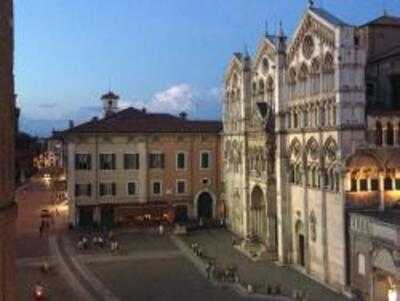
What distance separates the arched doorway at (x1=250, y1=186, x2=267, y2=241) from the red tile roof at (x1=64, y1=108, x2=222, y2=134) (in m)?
14.2

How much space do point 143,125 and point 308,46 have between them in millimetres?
27287

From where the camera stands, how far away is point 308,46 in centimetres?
4422

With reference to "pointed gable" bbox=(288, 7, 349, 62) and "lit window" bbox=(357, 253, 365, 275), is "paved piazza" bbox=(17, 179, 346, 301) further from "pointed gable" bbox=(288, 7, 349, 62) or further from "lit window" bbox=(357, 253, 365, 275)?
"pointed gable" bbox=(288, 7, 349, 62)

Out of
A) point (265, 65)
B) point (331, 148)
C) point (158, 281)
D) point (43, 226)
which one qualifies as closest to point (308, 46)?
point (331, 148)

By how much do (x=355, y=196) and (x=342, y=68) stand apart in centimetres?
771

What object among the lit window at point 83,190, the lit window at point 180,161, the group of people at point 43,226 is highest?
the lit window at point 180,161

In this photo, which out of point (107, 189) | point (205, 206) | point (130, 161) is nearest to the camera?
point (107, 189)

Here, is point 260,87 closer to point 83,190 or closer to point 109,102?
point 83,190

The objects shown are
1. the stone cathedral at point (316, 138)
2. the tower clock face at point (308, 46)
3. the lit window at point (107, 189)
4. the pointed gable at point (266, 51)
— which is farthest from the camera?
the lit window at point (107, 189)

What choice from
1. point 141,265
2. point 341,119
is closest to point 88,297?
point 141,265

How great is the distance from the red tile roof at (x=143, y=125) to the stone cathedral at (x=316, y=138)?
32.8 ft

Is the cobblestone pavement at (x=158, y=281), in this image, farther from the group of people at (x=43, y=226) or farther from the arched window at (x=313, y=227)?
the group of people at (x=43, y=226)

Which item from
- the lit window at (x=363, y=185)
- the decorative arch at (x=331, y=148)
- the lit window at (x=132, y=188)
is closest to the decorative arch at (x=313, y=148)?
the decorative arch at (x=331, y=148)

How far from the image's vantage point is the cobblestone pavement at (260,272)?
131 ft
